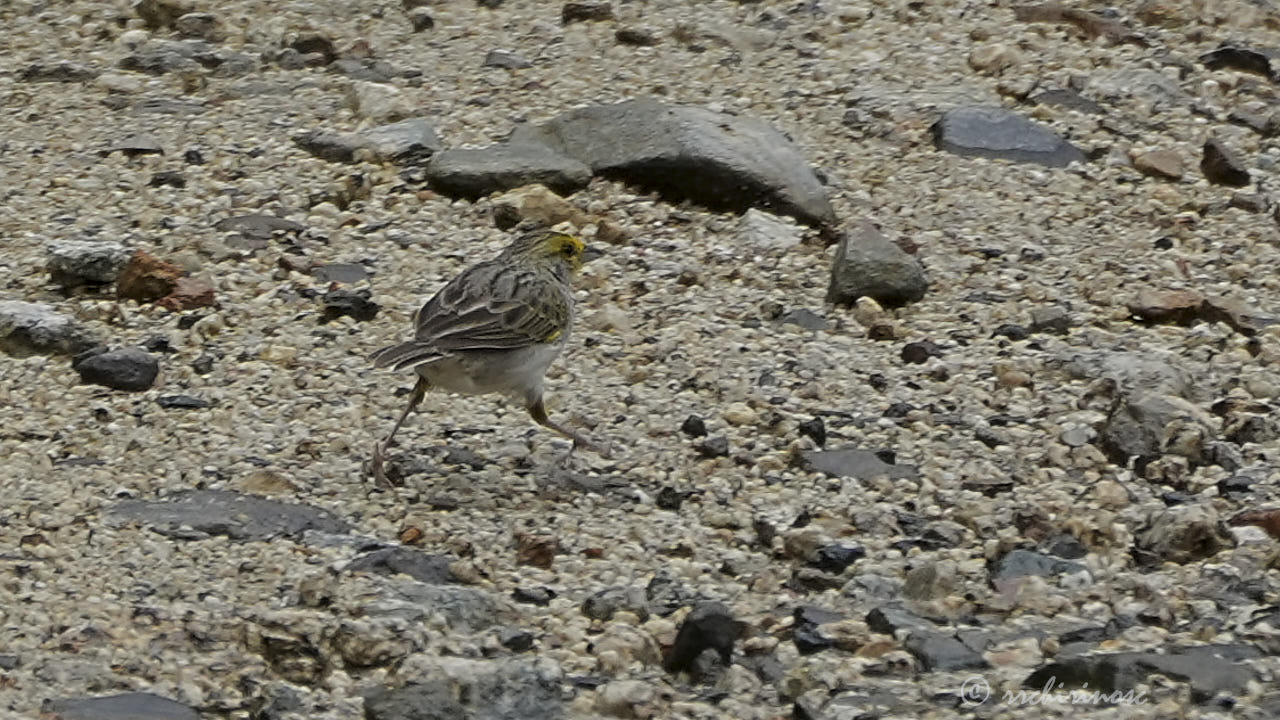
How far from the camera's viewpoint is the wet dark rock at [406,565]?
6.18 metres

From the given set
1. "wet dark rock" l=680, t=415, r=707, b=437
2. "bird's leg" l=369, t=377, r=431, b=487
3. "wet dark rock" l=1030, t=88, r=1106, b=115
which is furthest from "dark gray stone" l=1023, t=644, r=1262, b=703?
"wet dark rock" l=1030, t=88, r=1106, b=115

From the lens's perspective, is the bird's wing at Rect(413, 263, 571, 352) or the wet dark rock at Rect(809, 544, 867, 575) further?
the bird's wing at Rect(413, 263, 571, 352)

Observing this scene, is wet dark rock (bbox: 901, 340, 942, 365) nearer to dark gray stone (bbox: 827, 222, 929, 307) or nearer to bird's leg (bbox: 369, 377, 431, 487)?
dark gray stone (bbox: 827, 222, 929, 307)

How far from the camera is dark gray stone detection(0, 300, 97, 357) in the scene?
7789 millimetres

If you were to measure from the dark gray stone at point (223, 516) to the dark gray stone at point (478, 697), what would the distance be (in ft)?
4.19

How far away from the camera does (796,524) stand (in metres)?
6.78

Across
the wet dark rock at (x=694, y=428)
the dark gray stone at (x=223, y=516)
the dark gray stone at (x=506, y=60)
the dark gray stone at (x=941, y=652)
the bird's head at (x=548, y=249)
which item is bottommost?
the dark gray stone at (x=506, y=60)

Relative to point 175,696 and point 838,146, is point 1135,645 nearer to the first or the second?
point 175,696

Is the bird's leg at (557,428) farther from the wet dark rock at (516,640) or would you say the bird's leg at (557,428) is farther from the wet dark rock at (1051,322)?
the wet dark rock at (1051,322)

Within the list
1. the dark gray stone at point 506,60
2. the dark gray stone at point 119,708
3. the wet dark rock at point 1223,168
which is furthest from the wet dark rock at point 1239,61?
the dark gray stone at point 119,708

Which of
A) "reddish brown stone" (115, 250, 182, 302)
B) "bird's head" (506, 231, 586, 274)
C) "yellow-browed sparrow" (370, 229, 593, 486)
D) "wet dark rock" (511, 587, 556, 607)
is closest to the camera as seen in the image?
"wet dark rock" (511, 587, 556, 607)

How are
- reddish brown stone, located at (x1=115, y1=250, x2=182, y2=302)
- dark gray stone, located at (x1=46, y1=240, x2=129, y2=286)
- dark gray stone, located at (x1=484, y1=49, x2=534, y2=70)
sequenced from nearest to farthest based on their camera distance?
reddish brown stone, located at (x1=115, y1=250, x2=182, y2=302) < dark gray stone, located at (x1=46, y1=240, x2=129, y2=286) < dark gray stone, located at (x1=484, y1=49, x2=534, y2=70)

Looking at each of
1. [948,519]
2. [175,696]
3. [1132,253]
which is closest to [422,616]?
[175,696]

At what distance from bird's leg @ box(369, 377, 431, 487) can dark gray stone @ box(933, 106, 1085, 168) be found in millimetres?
3488
